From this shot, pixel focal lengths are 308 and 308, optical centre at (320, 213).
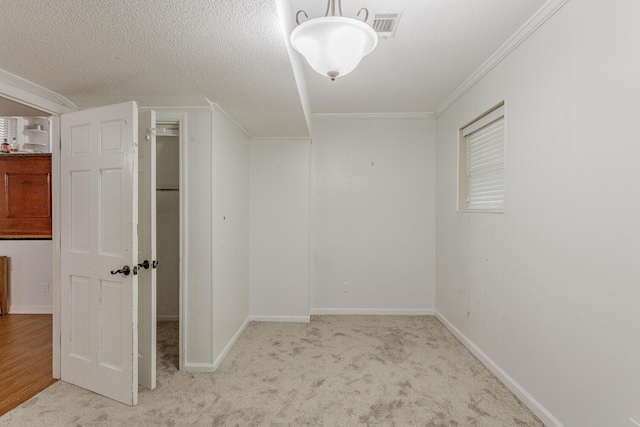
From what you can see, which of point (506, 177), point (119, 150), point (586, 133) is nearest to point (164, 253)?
point (119, 150)

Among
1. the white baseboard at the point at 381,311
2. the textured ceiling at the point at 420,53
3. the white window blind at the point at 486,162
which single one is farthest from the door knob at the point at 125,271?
the white window blind at the point at 486,162

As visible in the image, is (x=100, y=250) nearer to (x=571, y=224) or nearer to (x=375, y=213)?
→ (x=375, y=213)

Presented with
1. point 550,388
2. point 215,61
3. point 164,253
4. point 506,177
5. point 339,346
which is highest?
point 215,61

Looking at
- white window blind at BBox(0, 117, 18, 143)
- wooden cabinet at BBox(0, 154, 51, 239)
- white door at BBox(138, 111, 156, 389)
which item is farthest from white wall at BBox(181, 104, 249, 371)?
white window blind at BBox(0, 117, 18, 143)

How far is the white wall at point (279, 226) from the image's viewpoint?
385 centimetres

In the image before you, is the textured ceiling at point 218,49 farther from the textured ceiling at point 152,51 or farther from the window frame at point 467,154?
the window frame at point 467,154

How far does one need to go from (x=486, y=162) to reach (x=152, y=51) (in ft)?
8.97

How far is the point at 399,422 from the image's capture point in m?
1.94

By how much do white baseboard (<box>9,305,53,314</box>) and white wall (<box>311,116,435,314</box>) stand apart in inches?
136

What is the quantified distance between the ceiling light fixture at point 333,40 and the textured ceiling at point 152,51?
7.1 inches

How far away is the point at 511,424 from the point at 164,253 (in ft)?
Answer: 12.2

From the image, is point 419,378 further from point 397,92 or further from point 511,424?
point 397,92

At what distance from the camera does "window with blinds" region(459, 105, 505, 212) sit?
8.51 ft

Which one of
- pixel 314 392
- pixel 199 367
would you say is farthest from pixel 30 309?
pixel 314 392
